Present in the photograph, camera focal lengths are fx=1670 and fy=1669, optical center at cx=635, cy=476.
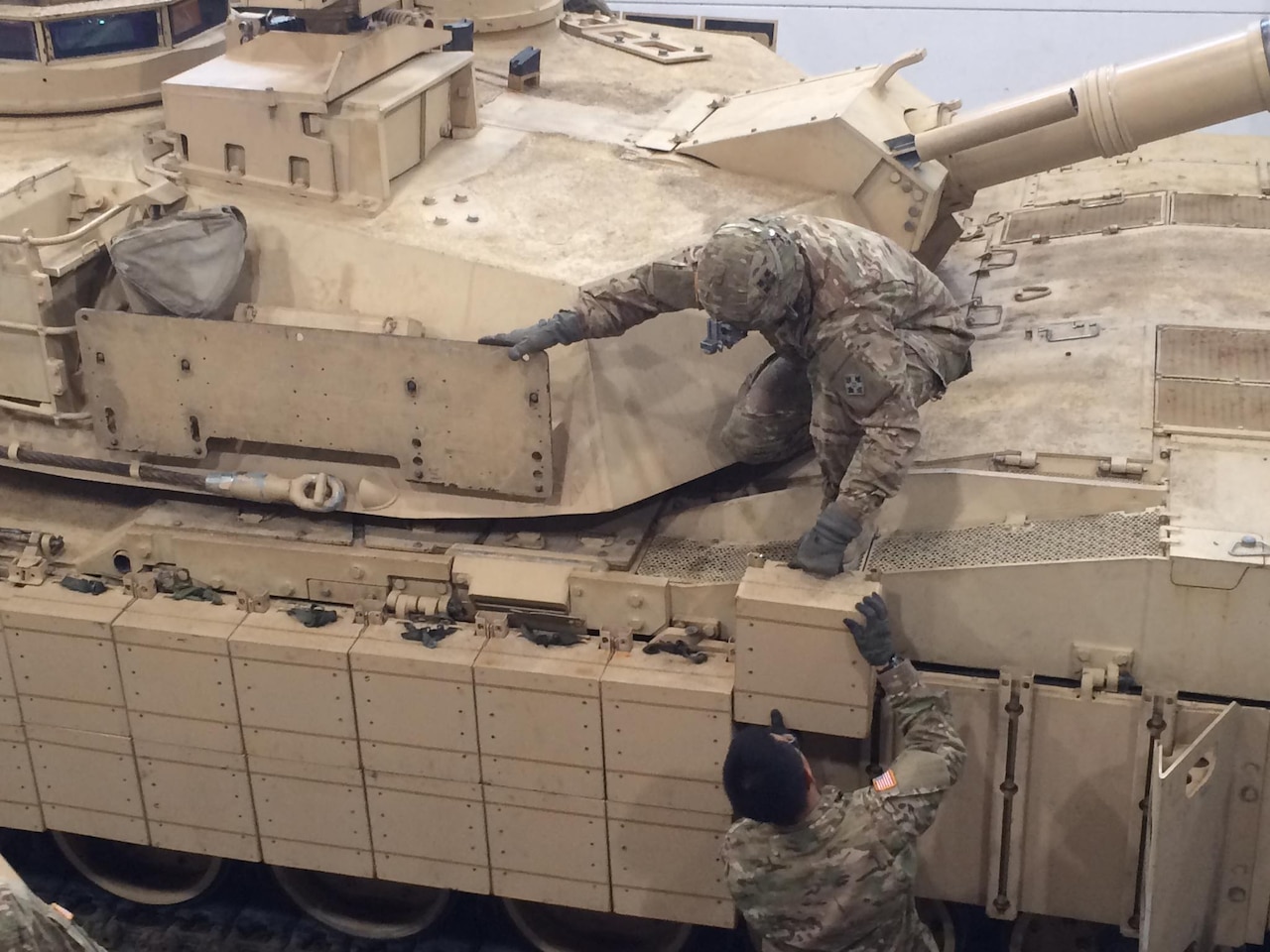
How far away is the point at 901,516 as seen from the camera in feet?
21.1

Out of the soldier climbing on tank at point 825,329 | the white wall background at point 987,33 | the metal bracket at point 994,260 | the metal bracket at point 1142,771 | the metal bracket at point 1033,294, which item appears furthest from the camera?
the white wall background at point 987,33

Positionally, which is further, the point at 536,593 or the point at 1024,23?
the point at 1024,23

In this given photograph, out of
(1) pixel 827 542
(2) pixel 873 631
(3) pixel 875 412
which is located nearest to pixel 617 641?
(1) pixel 827 542

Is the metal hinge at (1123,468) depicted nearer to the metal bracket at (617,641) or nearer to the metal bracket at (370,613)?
the metal bracket at (617,641)

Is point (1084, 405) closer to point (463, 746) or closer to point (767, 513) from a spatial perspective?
point (767, 513)

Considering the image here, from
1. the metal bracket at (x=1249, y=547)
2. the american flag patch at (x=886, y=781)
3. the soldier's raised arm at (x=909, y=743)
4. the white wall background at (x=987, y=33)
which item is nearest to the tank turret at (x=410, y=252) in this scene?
the soldier's raised arm at (x=909, y=743)

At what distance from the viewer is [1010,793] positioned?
637 cm

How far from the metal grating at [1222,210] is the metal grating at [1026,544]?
252 centimetres

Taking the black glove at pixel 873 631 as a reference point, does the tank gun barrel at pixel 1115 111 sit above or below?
above

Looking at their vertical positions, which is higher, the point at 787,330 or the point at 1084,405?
the point at 787,330

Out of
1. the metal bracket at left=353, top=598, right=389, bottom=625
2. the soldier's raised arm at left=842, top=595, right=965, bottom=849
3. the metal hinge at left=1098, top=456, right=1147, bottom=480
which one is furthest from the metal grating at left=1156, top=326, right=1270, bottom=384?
the metal bracket at left=353, top=598, right=389, bottom=625

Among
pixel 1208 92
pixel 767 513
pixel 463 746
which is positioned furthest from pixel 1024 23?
pixel 463 746

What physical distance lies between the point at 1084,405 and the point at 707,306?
5.62 feet

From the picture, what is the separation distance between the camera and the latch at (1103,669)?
6039 millimetres
